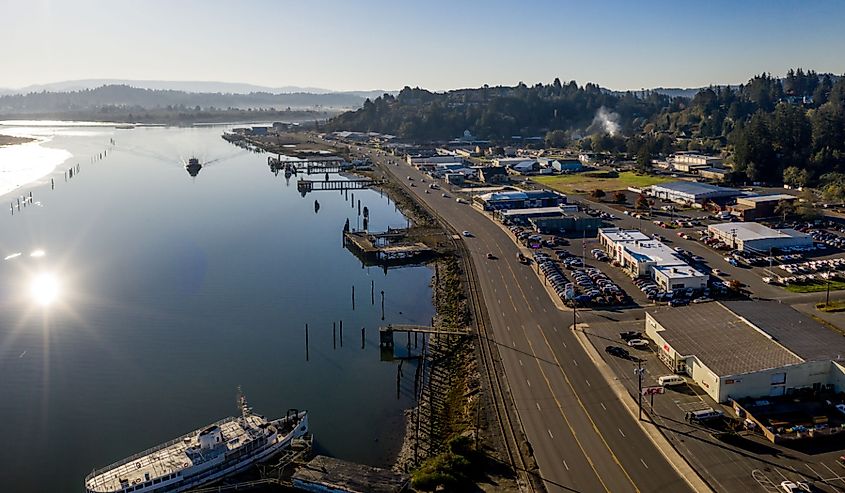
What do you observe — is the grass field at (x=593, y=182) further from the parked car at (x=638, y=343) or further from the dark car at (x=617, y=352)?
the dark car at (x=617, y=352)

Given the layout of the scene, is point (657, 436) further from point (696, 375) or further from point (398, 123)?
point (398, 123)

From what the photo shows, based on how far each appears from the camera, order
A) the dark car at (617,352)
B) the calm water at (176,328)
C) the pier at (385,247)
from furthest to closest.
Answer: the pier at (385,247) < the dark car at (617,352) < the calm water at (176,328)

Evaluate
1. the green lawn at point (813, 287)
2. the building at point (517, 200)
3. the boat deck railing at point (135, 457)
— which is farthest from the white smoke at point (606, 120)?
the boat deck railing at point (135, 457)

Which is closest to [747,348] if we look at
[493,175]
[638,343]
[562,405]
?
[638,343]

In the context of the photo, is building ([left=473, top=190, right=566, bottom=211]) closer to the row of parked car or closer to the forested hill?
the row of parked car

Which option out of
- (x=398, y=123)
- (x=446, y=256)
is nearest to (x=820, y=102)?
(x=398, y=123)

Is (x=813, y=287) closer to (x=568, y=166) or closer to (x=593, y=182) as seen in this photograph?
(x=593, y=182)
